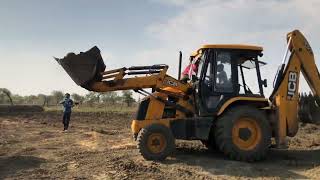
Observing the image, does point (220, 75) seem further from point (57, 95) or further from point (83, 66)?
point (57, 95)

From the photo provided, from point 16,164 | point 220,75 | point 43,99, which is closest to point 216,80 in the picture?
point 220,75

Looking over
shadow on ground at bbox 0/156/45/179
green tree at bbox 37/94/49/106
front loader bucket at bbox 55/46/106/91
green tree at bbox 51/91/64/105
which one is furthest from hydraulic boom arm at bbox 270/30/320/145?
green tree at bbox 51/91/64/105

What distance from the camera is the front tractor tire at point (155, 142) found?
11828 mm

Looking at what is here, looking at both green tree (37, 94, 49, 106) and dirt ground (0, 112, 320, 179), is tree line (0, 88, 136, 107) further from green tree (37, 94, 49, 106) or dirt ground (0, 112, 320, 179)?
dirt ground (0, 112, 320, 179)

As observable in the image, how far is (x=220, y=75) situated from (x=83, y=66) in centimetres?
331

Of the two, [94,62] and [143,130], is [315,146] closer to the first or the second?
[143,130]

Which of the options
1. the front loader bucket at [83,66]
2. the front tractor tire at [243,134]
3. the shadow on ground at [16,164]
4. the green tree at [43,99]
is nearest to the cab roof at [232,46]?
the front tractor tire at [243,134]

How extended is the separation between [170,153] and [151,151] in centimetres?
46

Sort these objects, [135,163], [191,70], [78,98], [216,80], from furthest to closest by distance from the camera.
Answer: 1. [78,98]
2. [191,70]
3. [216,80]
4. [135,163]

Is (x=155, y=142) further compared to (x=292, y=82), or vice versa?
(x=292, y=82)

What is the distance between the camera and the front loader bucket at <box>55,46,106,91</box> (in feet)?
39.5

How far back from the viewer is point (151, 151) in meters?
11.9

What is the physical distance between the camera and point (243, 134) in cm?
1226

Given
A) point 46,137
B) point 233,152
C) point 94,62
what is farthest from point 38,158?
point 46,137
